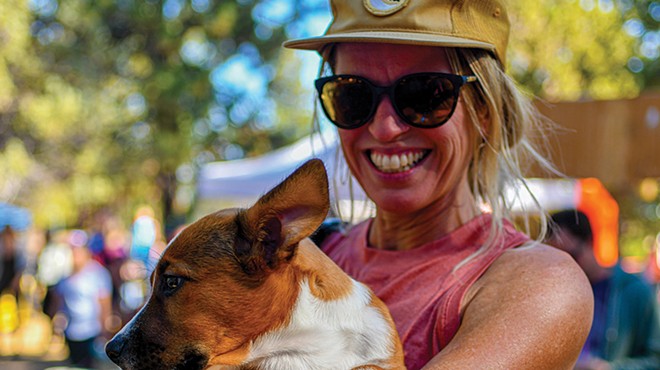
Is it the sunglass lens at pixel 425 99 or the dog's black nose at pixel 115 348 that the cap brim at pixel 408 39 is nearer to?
the sunglass lens at pixel 425 99

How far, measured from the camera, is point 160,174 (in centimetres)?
2280

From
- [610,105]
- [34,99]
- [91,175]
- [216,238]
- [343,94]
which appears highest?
[343,94]

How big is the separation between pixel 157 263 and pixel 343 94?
0.86 meters

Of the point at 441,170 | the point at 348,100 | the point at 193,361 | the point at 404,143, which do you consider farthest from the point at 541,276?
the point at 193,361

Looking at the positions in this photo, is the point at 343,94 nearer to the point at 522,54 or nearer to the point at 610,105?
the point at 610,105

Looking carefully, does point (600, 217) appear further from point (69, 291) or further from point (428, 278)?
point (69, 291)

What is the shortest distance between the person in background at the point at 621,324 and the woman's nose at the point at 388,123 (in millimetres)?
3212

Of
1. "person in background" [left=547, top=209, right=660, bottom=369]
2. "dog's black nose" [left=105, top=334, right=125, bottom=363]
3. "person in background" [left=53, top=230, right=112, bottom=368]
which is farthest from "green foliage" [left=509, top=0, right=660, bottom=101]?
"dog's black nose" [left=105, top=334, right=125, bottom=363]

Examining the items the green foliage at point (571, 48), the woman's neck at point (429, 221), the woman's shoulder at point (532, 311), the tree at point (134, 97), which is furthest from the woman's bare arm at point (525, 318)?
the tree at point (134, 97)

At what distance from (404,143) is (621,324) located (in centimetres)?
393

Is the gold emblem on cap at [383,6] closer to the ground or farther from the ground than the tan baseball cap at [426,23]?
farther from the ground

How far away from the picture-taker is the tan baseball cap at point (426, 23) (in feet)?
7.29

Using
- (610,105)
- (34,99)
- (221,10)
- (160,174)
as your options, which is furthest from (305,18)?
(610,105)

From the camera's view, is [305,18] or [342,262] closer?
[342,262]
